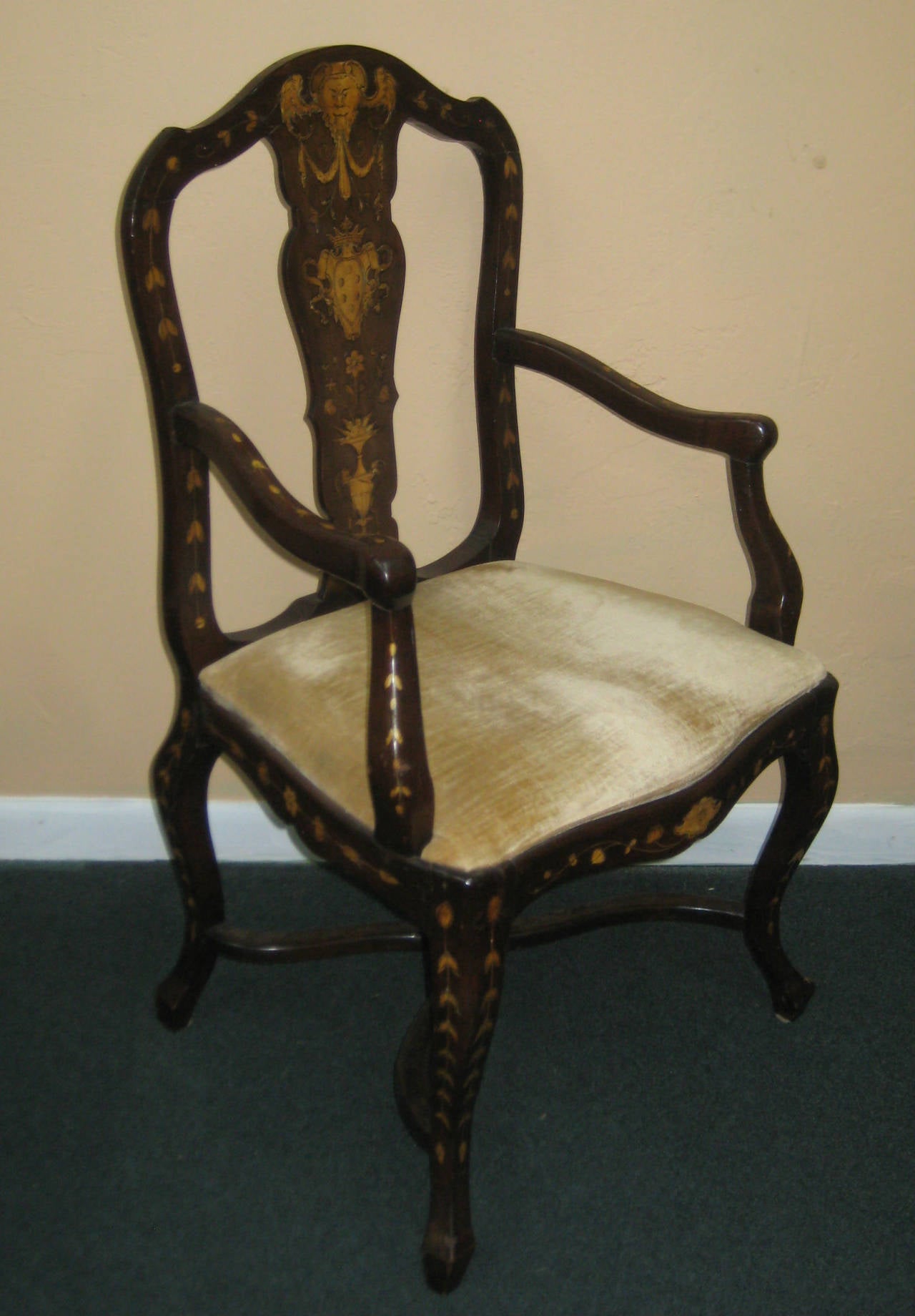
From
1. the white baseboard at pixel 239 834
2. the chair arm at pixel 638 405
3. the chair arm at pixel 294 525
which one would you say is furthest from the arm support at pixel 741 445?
the white baseboard at pixel 239 834

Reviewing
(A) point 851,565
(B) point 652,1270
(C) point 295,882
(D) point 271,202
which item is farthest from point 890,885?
(D) point 271,202

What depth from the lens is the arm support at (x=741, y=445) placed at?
1152 mm

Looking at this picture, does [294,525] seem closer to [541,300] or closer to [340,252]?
[340,252]

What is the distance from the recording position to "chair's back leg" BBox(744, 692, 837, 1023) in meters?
1.17

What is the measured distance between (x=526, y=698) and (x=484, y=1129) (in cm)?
59

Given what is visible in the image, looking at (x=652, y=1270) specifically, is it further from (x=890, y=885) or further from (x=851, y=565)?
(x=851, y=565)

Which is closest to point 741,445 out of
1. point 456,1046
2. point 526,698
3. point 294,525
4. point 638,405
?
point 638,405

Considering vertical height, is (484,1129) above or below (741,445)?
below

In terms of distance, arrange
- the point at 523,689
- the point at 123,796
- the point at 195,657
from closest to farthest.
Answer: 1. the point at 523,689
2. the point at 195,657
3. the point at 123,796

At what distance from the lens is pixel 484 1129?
128 cm

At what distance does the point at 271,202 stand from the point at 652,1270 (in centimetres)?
128

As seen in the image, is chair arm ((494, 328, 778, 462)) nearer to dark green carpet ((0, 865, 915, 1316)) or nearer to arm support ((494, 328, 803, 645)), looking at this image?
arm support ((494, 328, 803, 645))

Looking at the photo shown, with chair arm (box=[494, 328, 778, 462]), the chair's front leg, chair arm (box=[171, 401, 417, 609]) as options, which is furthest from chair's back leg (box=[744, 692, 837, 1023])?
chair arm (box=[171, 401, 417, 609])

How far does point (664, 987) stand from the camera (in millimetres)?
1483
